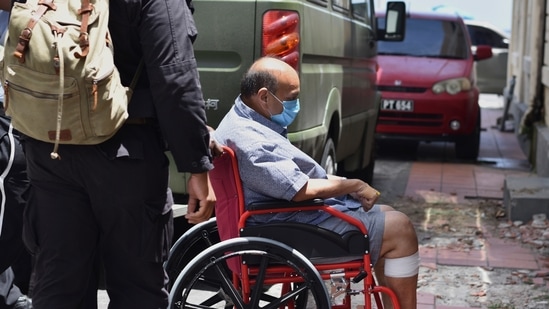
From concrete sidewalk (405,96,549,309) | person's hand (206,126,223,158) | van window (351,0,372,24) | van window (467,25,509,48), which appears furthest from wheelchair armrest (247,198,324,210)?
van window (467,25,509,48)

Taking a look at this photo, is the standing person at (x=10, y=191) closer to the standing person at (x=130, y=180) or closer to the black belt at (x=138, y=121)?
the standing person at (x=130, y=180)

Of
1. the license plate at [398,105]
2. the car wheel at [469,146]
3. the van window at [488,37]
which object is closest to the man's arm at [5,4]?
the license plate at [398,105]

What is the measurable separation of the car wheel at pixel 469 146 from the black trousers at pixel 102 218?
8.40 metres

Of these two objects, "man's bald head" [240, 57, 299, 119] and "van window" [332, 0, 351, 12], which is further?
"van window" [332, 0, 351, 12]

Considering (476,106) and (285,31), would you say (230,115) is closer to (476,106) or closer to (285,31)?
(285,31)

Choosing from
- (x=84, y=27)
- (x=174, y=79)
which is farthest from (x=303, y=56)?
(x=84, y=27)

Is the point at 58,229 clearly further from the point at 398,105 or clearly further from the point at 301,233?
the point at 398,105

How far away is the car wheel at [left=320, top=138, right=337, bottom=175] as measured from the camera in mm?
6176

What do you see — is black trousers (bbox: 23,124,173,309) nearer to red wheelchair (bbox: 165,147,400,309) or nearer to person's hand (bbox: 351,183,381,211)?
red wheelchair (bbox: 165,147,400,309)

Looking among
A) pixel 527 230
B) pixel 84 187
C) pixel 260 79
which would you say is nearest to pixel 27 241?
pixel 84 187

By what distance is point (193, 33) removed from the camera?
3.11 meters

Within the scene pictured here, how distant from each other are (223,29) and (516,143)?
905cm

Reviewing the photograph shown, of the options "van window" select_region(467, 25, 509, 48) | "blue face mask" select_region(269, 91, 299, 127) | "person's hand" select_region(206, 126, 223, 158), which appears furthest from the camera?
"van window" select_region(467, 25, 509, 48)

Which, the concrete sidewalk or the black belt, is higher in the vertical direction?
the black belt
